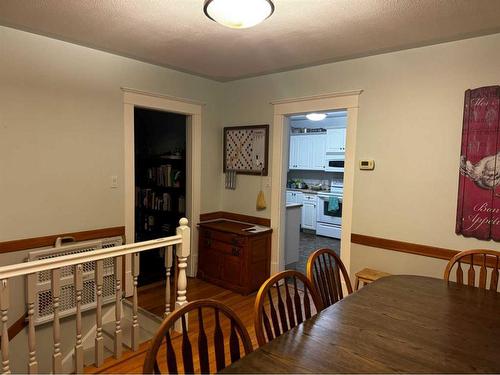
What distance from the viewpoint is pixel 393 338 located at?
130cm

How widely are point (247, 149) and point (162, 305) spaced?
2003 mm

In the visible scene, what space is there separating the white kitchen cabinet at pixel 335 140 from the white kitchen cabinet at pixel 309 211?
1025mm

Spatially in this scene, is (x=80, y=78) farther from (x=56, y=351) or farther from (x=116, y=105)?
(x=56, y=351)

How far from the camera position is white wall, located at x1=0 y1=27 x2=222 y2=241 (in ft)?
8.77

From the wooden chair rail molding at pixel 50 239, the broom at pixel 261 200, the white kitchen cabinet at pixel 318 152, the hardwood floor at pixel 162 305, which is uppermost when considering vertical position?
the white kitchen cabinet at pixel 318 152

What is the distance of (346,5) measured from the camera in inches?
83.3

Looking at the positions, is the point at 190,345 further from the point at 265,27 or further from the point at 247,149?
the point at 247,149

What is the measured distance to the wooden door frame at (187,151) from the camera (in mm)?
3426

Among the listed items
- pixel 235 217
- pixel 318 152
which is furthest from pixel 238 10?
pixel 318 152

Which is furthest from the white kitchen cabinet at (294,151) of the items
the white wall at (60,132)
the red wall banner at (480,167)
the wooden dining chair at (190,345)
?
the wooden dining chair at (190,345)

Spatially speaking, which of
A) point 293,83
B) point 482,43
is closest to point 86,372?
point 293,83

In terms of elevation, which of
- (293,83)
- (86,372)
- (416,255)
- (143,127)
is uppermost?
(293,83)

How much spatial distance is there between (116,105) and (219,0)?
1.96 m

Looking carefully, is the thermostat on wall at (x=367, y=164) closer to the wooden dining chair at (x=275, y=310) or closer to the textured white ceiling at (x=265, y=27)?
the textured white ceiling at (x=265, y=27)
